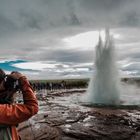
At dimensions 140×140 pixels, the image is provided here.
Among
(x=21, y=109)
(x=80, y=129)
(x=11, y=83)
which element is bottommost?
(x=80, y=129)

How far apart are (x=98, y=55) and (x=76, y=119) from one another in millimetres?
19338

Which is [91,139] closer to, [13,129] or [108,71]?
[13,129]

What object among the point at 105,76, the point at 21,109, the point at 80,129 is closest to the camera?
the point at 21,109

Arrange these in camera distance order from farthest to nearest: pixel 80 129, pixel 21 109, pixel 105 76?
1. pixel 105 76
2. pixel 80 129
3. pixel 21 109

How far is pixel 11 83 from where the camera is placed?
120 inches

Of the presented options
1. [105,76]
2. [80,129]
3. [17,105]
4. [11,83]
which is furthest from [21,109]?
[105,76]

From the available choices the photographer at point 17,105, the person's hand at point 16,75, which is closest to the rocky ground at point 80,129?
the photographer at point 17,105

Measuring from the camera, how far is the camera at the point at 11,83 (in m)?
3.02

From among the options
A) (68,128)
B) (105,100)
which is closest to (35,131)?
(68,128)

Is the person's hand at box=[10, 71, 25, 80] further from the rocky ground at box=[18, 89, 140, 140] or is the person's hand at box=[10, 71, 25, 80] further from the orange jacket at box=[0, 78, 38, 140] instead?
the rocky ground at box=[18, 89, 140, 140]

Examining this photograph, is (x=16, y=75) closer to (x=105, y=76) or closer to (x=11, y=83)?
(x=11, y=83)

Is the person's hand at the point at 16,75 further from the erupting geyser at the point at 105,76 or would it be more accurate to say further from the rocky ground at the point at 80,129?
the erupting geyser at the point at 105,76

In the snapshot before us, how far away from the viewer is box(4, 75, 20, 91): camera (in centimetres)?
302

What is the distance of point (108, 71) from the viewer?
34438 millimetres
